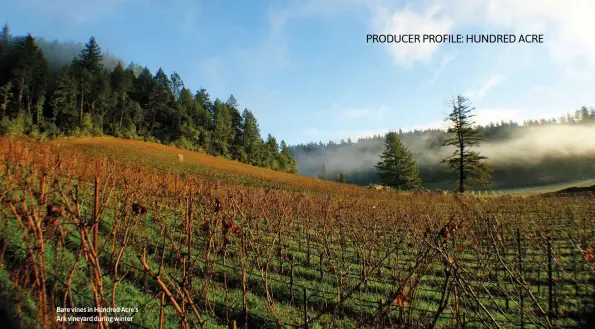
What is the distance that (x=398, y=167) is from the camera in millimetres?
42250

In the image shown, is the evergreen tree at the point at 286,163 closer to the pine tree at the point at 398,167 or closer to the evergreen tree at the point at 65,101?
the pine tree at the point at 398,167

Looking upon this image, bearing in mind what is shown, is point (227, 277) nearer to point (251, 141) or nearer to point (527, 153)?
point (251, 141)

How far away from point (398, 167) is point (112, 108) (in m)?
47.8

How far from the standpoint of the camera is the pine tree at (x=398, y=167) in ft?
137

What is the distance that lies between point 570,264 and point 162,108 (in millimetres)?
59455

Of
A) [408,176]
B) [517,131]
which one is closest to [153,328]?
[408,176]

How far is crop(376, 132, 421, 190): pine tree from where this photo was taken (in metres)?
41.8

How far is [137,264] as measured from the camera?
5.05m

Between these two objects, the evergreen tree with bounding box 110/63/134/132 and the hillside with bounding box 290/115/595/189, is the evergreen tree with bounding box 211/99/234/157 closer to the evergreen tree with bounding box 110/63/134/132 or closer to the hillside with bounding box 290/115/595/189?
the evergreen tree with bounding box 110/63/134/132

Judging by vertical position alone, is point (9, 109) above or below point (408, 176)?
above

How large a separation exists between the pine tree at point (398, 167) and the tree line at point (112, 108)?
29211 mm

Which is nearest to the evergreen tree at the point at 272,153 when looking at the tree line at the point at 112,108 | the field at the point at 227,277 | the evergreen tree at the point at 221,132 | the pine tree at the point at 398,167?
the tree line at the point at 112,108

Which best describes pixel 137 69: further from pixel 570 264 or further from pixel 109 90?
pixel 570 264

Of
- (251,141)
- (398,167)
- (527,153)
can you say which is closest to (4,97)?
(251,141)
